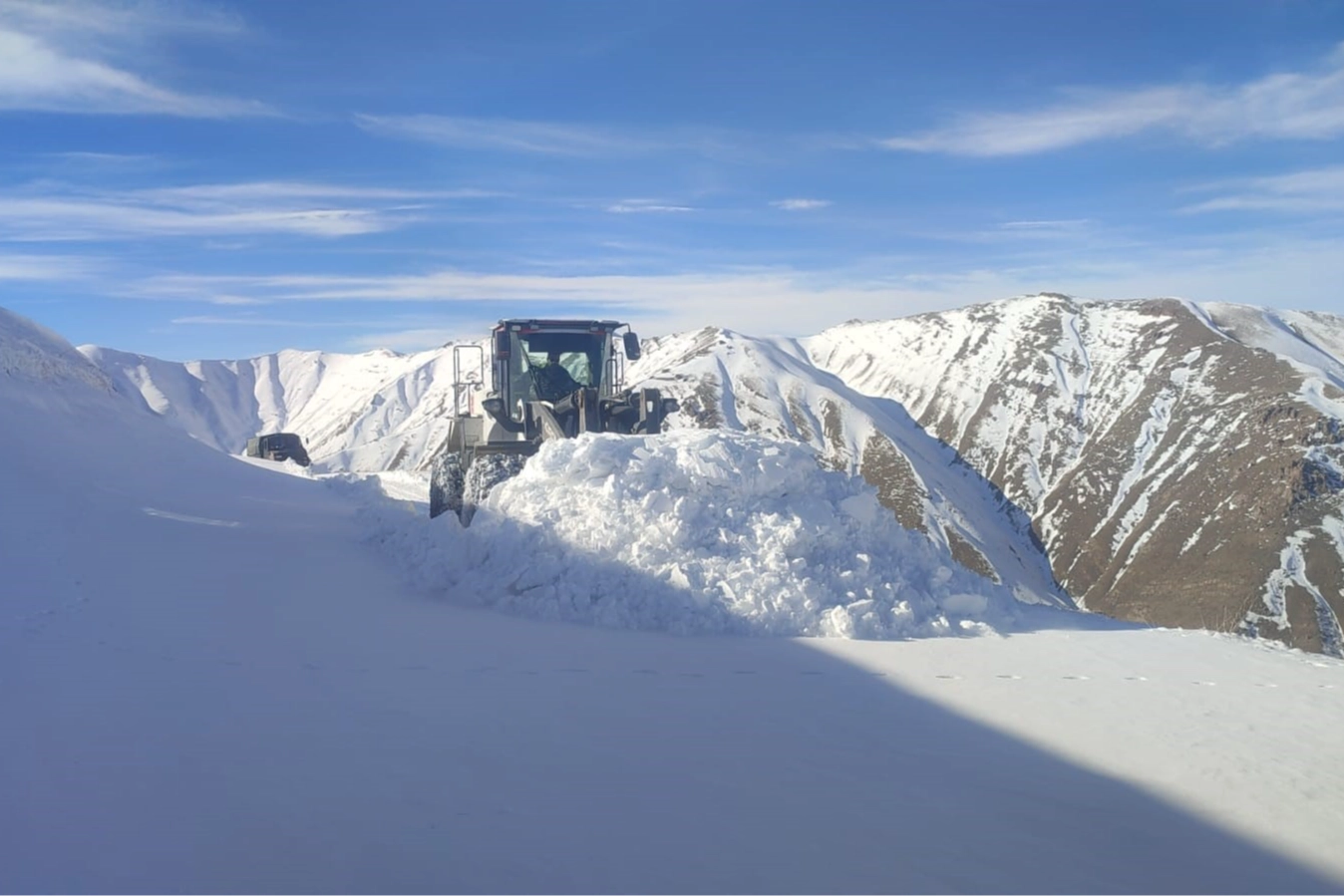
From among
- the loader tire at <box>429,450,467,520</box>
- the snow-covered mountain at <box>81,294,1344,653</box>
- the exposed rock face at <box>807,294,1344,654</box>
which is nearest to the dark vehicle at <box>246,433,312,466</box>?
the loader tire at <box>429,450,467,520</box>

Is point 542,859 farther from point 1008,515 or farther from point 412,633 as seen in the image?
point 1008,515

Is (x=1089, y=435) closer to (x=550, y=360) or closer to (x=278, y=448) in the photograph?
(x=278, y=448)

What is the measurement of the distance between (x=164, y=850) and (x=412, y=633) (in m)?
3.96

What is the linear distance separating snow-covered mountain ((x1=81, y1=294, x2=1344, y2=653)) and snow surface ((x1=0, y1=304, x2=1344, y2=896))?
55.0m

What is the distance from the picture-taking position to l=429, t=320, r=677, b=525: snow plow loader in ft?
46.1

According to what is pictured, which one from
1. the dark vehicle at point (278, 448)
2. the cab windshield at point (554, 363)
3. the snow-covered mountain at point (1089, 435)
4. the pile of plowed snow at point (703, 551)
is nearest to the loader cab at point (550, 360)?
the cab windshield at point (554, 363)

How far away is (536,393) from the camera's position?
15.2m

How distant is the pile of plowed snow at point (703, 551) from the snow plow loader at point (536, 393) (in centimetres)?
375

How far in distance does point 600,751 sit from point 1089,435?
410 ft

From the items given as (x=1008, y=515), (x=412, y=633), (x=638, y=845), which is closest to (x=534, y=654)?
(x=412, y=633)

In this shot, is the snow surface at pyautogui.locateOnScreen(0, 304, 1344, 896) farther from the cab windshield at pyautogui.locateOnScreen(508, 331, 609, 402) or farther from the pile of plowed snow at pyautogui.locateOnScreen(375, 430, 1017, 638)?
the cab windshield at pyautogui.locateOnScreen(508, 331, 609, 402)

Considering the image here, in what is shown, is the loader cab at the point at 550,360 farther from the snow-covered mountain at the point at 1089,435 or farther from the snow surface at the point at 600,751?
the snow-covered mountain at the point at 1089,435

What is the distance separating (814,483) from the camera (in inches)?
385

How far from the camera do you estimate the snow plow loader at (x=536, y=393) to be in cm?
1404
